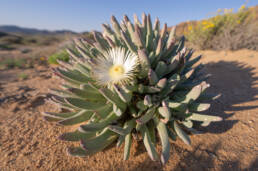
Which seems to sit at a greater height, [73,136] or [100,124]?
[100,124]

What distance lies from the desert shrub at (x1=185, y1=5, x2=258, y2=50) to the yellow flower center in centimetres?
505

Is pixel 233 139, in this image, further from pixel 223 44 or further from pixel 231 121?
pixel 223 44

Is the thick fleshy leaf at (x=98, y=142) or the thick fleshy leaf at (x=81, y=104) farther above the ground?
the thick fleshy leaf at (x=81, y=104)

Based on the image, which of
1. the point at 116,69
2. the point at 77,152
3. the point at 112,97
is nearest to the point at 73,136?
the point at 77,152

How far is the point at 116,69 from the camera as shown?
53.6 inches

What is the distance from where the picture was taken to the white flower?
1.31 metres

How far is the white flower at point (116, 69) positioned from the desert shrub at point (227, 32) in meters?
4.98

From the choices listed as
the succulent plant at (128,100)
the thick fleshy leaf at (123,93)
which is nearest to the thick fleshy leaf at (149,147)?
the succulent plant at (128,100)

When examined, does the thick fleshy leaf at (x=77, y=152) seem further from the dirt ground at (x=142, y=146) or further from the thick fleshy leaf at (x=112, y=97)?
the thick fleshy leaf at (x=112, y=97)

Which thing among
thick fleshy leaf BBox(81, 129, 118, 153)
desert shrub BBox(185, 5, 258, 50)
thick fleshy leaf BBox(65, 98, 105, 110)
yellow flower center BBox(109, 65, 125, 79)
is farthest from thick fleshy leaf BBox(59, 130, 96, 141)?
desert shrub BBox(185, 5, 258, 50)

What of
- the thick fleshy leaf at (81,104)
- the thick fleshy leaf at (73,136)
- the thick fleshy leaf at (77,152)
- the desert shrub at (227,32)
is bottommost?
the thick fleshy leaf at (77,152)

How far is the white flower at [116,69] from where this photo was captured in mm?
1309

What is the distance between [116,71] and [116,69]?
0.02m

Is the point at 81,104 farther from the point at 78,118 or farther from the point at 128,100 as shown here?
the point at 128,100
